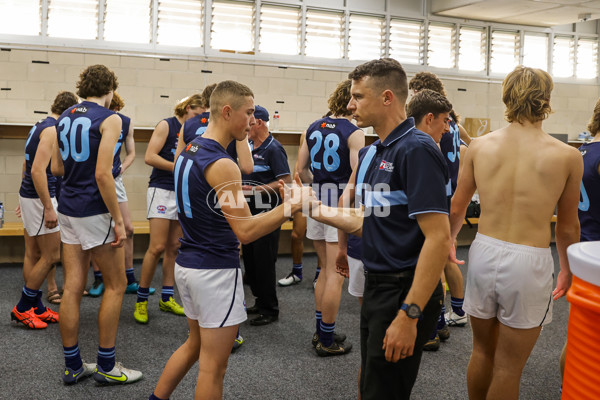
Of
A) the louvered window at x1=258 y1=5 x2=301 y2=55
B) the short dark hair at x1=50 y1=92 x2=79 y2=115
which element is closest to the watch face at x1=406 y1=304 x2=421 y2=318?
the short dark hair at x1=50 y1=92 x2=79 y2=115

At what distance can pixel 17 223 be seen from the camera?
19.7 feet

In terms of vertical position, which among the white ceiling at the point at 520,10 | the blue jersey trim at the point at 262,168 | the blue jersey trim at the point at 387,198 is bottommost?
the blue jersey trim at the point at 387,198

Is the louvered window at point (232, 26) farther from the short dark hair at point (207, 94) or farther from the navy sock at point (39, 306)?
the navy sock at point (39, 306)

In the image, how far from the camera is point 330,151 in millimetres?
3721

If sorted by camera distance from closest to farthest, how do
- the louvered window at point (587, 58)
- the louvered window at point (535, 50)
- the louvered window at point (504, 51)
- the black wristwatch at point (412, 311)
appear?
the black wristwatch at point (412, 311) < the louvered window at point (504, 51) < the louvered window at point (535, 50) < the louvered window at point (587, 58)

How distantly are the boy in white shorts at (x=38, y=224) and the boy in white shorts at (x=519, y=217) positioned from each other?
9.84 feet

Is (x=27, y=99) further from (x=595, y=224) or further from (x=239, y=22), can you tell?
(x=595, y=224)

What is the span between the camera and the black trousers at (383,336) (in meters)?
1.79

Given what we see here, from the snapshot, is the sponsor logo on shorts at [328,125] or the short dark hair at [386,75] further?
the sponsor logo on shorts at [328,125]

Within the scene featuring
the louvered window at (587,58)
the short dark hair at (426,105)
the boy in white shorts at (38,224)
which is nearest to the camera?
the short dark hair at (426,105)

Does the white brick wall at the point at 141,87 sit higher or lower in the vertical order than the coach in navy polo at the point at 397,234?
higher

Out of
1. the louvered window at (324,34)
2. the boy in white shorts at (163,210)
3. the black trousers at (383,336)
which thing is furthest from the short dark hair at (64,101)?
the louvered window at (324,34)

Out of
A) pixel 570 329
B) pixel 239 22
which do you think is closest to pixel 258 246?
pixel 570 329

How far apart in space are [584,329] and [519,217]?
1108mm
